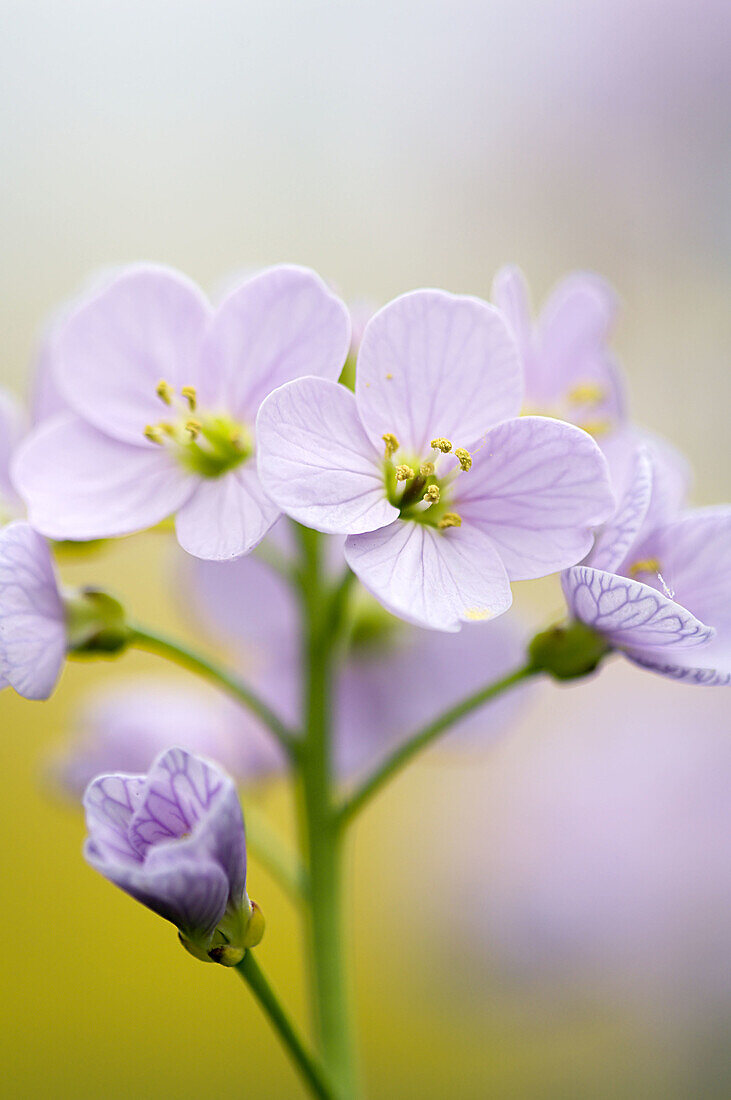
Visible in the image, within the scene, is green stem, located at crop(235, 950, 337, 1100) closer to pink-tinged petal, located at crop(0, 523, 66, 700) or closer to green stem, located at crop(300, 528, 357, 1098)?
green stem, located at crop(300, 528, 357, 1098)

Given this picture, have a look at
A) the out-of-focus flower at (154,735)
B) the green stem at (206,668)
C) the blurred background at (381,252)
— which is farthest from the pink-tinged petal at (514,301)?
the blurred background at (381,252)

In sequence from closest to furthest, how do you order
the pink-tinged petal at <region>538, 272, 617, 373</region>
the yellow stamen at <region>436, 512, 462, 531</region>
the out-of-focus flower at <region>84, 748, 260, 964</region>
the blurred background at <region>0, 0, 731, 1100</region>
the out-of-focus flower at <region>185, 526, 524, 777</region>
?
the out-of-focus flower at <region>84, 748, 260, 964</region> < the yellow stamen at <region>436, 512, 462, 531</region> < the pink-tinged petal at <region>538, 272, 617, 373</region> < the out-of-focus flower at <region>185, 526, 524, 777</region> < the blurred background at <region>0, 0, 731, 1100</region>

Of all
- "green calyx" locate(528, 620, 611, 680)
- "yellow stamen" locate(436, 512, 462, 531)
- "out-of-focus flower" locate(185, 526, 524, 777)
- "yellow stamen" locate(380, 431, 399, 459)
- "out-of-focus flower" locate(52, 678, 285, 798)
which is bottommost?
"out-of-focus flower" locate(52, 678, 285, 798)

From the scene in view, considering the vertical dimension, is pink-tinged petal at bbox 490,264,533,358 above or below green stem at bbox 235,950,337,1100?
above

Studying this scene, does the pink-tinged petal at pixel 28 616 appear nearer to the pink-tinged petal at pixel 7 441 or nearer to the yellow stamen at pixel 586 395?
the pink-tinged petal at pixel 7 441

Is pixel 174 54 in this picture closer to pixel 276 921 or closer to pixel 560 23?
pixel 560 23

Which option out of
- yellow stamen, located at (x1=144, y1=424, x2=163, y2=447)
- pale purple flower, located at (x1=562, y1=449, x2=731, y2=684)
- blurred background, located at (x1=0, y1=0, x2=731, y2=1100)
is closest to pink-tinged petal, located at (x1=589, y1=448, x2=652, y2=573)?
pale purple flower, located at (x1=562, y1=449, x2=731, y2=684)

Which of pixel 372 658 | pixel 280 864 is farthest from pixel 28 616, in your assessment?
pixel 372 658

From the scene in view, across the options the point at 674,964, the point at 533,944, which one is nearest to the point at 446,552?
the point at 533,944
